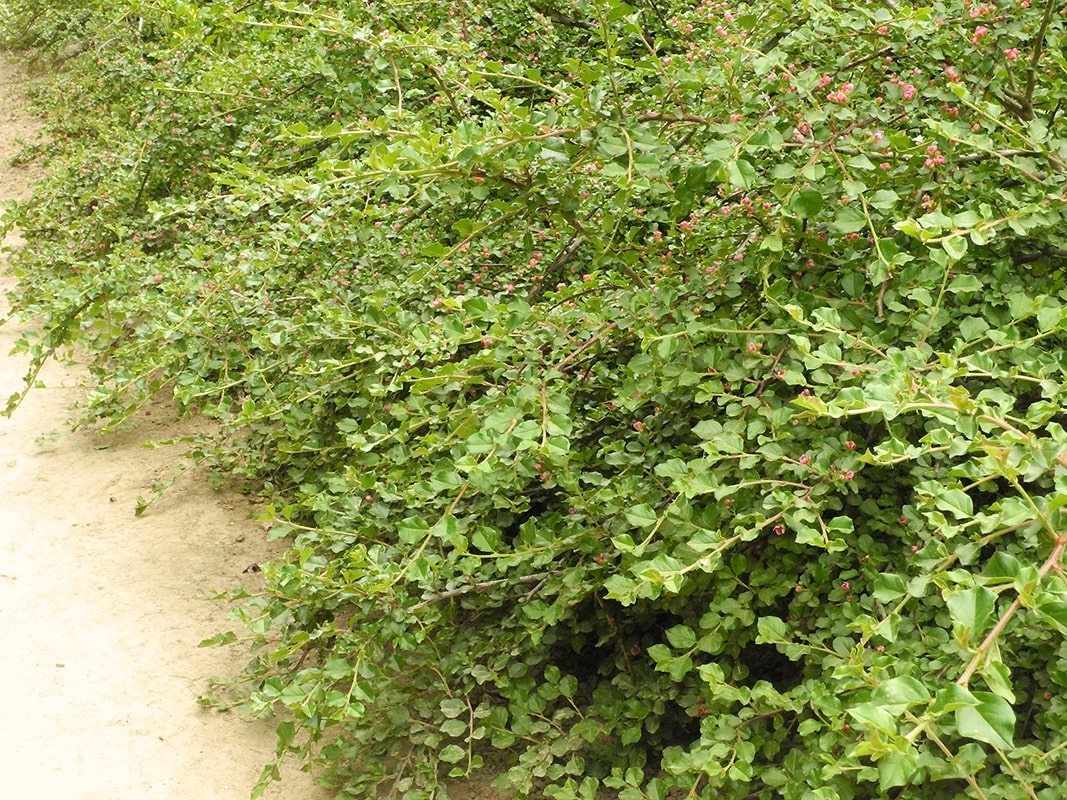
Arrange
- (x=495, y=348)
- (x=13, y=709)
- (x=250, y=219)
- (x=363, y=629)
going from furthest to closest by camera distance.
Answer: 1. (x=250, y=219)
2. (x=13, y=709)
3. (x=363, y=629)
4. (x=495, y=348)

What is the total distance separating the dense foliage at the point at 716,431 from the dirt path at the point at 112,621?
9.5 inches

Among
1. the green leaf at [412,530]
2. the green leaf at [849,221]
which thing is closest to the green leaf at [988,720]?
the green leaf at [849,221]

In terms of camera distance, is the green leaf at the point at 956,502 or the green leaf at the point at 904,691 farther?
the green leaf at the point at 956,502

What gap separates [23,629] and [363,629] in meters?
1.34

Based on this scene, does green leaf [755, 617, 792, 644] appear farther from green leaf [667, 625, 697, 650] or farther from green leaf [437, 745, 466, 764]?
green leaf [437, 745, 466, 764]

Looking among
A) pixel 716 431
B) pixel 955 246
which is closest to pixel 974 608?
pixel 955 246

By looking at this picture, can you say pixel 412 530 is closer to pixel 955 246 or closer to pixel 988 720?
pixel 955 246

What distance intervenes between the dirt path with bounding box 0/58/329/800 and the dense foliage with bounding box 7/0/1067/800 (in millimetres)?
242

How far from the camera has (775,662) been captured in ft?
9.34

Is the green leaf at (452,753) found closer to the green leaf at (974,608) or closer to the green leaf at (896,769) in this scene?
the green leaf at (896,769)

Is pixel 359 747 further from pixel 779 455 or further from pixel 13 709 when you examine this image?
pixel 779 455

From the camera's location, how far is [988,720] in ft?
4.07

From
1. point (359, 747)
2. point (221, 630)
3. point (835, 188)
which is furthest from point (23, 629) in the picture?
point (835, 188)

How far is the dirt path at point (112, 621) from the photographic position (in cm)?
286
